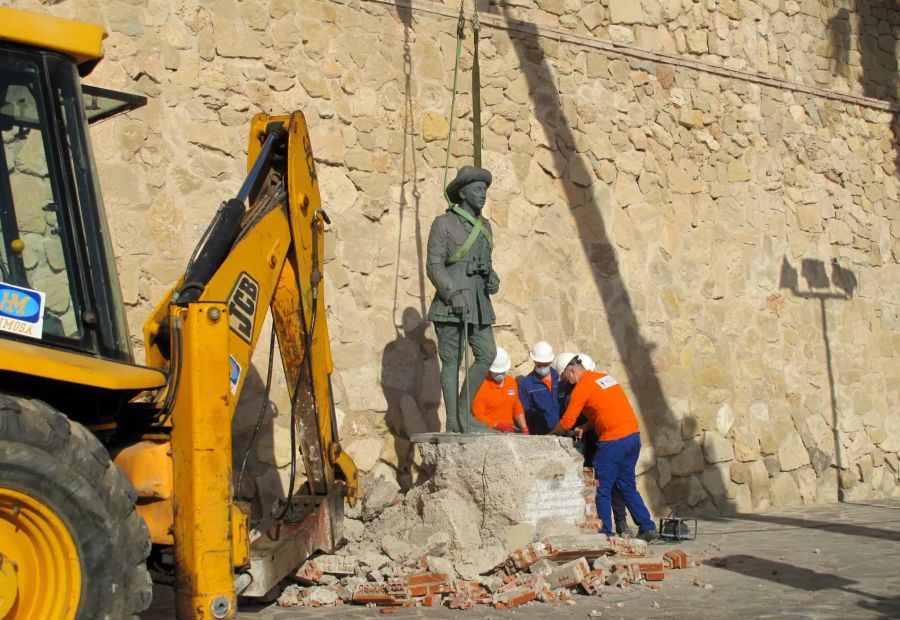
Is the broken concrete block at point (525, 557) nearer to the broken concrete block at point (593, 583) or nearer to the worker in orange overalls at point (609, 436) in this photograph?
the broken concrete block at point (593, 583)

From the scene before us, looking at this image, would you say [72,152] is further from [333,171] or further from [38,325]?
[333,171]

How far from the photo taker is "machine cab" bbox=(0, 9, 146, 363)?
404 centimetres

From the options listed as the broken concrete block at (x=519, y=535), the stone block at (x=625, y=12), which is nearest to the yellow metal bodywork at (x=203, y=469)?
the broken concrete block at (x=519, y=535)

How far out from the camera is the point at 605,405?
28.3 ft

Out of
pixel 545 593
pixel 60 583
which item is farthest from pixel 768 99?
pixel 60 583

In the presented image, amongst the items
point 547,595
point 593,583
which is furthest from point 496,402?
point 547,595

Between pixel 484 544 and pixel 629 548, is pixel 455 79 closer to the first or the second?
pixel 484 544

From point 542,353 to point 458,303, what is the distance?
5.70 feet

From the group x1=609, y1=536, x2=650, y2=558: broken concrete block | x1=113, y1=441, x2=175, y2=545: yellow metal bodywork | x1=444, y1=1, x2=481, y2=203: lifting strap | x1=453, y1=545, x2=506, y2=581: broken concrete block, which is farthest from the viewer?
x1=444, y1=1, x2=481, y2=203: lifting strap

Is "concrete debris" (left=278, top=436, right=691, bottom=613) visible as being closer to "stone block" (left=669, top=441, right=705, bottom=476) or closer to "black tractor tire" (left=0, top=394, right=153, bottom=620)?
"black tractor tire" (left=0, top=394, right=153, bottom=620)

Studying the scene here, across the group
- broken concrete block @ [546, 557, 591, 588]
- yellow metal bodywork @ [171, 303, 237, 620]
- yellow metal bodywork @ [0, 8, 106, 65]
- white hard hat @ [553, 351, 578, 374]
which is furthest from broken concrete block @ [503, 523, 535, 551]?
yellow metal bodywork @ [0, 8, 106, 65]

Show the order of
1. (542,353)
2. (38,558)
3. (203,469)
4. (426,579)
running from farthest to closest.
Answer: (542,353) < (426,579) < (203,469) < (38,558)

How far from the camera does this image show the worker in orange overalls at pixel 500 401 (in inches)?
345

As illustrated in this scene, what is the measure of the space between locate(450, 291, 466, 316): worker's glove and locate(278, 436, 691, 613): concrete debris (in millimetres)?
943
